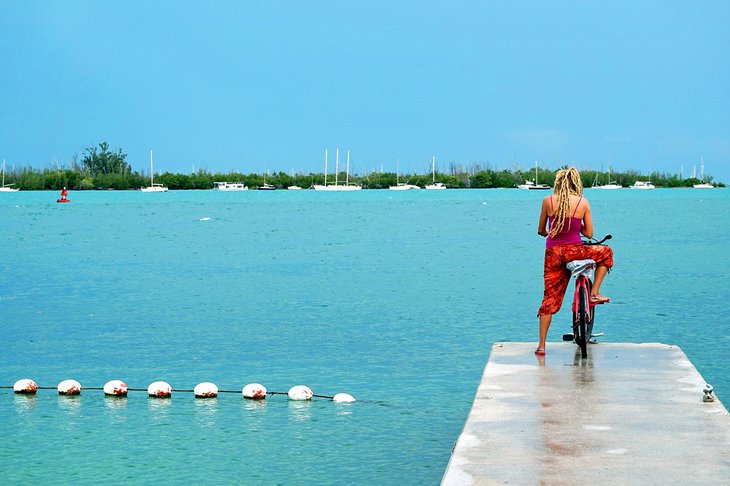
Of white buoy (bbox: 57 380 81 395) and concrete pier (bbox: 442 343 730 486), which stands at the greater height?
concrete pier (bbox: 442 343 730 486)

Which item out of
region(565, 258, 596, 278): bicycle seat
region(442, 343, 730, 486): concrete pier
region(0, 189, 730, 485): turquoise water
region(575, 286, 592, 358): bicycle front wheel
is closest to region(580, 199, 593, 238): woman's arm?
region(565, 258, 596, 278): bicycle seat

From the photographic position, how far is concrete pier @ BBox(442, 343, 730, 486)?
7215mm

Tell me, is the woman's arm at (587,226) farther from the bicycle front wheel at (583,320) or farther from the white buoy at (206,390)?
the white buoy at (206,390)

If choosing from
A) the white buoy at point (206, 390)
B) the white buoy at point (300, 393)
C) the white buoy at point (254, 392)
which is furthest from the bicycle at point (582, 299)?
the white buoy at point (206, 390)

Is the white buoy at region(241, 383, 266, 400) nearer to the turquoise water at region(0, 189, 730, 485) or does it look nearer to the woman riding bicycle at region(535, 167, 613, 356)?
the turquoise water at region(0, 189, 730, 485)

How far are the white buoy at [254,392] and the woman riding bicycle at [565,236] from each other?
3.66 meters

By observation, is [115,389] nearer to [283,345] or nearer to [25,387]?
[25,387]

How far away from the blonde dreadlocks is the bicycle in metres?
0.37

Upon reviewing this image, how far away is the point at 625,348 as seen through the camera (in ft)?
40.3

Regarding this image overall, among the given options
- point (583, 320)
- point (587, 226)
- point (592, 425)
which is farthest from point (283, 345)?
point (592, 425)

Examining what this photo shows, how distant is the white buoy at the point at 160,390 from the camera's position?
1356cm

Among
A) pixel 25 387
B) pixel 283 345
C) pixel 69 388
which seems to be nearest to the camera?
pixel 69 388

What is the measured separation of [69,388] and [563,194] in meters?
6.50

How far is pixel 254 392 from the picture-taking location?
13.4 m
